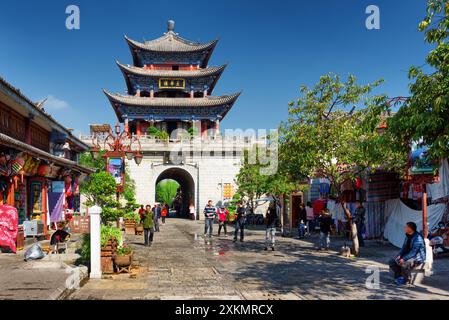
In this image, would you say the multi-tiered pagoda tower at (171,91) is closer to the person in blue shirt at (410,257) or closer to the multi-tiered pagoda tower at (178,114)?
the multi-tiered pagoda tower at (178,114)

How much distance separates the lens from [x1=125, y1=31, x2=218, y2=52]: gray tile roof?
41.0 metres

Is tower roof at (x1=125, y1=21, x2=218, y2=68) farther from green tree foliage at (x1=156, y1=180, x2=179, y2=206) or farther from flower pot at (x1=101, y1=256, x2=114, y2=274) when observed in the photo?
flower pot at (x1=101, y1=256, x2=114, y2=274)

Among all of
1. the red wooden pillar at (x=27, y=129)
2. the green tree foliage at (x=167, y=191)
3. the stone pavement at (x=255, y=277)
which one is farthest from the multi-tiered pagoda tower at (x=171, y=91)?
the stone pavement at (x=255, y=277)

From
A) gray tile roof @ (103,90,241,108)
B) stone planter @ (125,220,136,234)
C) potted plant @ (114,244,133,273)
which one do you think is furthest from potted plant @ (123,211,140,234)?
gray tile roof @ (103,90,241,108)

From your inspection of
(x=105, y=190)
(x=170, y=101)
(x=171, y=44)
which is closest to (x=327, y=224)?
(x=105, y=190)

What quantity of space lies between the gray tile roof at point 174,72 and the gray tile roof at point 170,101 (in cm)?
226

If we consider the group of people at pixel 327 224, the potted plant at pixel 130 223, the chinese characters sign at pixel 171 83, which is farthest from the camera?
the chinese characters sign at pixel 171 83

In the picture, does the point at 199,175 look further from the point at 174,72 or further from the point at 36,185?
the point at 36,185

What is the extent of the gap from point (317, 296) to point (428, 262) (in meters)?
3.48

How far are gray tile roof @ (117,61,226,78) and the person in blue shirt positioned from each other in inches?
1299

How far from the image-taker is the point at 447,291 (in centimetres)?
769

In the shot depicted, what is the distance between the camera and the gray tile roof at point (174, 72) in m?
39.5

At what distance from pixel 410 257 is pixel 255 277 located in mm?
3095

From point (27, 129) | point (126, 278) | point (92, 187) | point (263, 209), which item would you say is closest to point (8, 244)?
point (92, 187)
